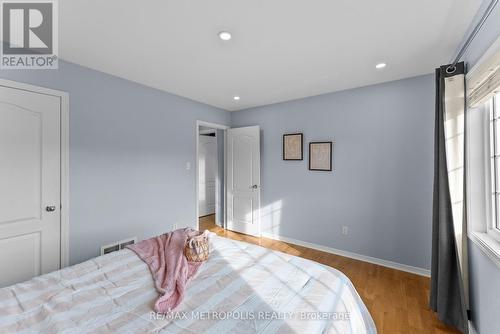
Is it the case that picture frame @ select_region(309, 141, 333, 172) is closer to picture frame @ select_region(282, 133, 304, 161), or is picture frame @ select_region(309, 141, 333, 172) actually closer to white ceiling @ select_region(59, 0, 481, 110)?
picture frame @ select_region(282, 133, 304, 161)

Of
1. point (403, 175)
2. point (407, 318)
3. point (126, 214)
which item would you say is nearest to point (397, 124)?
point (403, 175)

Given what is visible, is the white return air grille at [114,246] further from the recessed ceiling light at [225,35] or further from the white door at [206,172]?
the white door at [206,172]

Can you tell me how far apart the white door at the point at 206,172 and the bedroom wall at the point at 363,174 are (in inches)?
85.2

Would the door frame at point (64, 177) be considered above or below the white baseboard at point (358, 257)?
above

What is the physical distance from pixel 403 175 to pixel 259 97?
232 centimetres

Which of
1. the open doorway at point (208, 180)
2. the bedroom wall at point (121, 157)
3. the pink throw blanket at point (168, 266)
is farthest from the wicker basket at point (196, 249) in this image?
the open doorway at point (208, 180)

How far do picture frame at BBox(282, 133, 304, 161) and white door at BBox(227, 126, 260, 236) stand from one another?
0.51m

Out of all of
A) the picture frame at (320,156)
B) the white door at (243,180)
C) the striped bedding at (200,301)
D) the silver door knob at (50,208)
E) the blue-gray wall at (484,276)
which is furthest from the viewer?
the white door at (243,180)

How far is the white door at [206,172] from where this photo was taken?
5.50 metres

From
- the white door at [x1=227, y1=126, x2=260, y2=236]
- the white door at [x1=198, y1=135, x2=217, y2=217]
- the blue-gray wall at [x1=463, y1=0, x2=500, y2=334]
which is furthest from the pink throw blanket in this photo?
the white door at [x1=198, y1=135, x2=217, y2=217]

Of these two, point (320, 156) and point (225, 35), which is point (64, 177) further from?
point (320, 156)

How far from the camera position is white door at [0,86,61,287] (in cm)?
196

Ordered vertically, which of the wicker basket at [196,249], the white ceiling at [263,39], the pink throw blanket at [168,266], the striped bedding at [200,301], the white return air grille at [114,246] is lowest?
the white return air grille at [114,246]

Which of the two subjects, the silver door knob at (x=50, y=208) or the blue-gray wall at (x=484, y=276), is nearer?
the blue-gray wall at (x=484, y=276)
